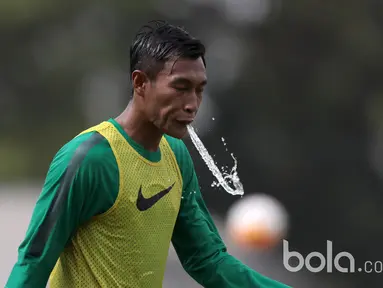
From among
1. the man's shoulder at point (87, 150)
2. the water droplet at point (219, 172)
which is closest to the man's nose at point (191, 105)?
the man's shoulder at point (87, 150)

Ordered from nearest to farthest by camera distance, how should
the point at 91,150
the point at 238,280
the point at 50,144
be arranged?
the point at 91,150, the point at 238,280, the point at 50,144

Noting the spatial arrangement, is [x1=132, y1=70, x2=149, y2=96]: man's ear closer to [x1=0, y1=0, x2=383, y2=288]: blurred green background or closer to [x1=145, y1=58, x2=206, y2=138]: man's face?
[x1=145, y1=58, x2=206, y2=138]: man's face

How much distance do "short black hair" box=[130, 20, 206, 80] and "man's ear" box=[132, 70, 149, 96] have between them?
1 cm

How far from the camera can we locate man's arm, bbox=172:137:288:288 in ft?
7.79

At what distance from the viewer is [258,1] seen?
13.1 feet

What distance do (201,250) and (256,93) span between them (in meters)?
1.70

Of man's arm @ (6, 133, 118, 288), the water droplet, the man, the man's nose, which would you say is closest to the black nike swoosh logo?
the man

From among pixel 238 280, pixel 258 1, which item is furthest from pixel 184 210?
pixel 258 1

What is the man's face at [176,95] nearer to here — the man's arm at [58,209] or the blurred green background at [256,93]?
the man's arm at [58,209]

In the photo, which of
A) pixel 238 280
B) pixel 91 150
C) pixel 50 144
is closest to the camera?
pixel 91 150

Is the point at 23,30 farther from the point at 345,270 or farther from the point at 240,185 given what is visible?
the point at 345,270

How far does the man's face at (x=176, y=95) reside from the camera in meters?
2.10

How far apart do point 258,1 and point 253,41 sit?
0.19 metres

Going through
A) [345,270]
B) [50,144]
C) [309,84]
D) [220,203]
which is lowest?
[345,270]
